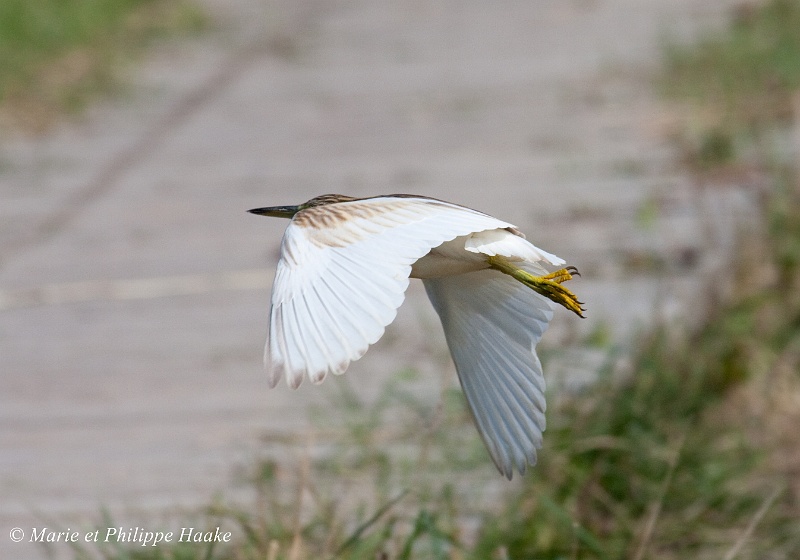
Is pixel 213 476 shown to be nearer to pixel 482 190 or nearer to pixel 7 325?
pixel 7 325

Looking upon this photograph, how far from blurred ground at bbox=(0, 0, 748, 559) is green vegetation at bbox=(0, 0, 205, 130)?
18cm

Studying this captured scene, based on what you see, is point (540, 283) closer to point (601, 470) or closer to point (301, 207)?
point (301, 207)

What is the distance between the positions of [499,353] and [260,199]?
3124 mm

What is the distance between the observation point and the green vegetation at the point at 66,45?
20.7 feet

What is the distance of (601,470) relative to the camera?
A: 9.10 feet

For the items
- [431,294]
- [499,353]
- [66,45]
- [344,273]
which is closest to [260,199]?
[66,45]

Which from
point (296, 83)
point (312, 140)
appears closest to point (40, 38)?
point (296, 83)

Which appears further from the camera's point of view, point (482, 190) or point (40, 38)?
point (40, 38)

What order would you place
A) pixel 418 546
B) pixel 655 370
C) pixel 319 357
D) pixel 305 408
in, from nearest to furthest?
pixel 319 357 < pixel 418 546 < pixel 655 370 < pixel 305 408

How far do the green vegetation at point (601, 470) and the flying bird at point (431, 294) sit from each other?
0.64ft

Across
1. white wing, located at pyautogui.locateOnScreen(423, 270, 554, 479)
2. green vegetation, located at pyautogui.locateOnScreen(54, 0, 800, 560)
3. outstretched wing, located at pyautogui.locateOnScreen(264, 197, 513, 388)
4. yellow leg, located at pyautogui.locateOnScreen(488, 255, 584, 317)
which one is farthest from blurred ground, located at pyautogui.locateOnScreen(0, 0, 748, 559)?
outstretched wing, located at pyautogui.locateOnScreen(264, 197, 513, 388)

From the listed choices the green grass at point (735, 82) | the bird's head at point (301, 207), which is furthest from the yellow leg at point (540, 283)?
the green grass at point (735, 82)

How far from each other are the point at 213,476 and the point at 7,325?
4.27 feet

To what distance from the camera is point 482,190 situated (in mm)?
5020
